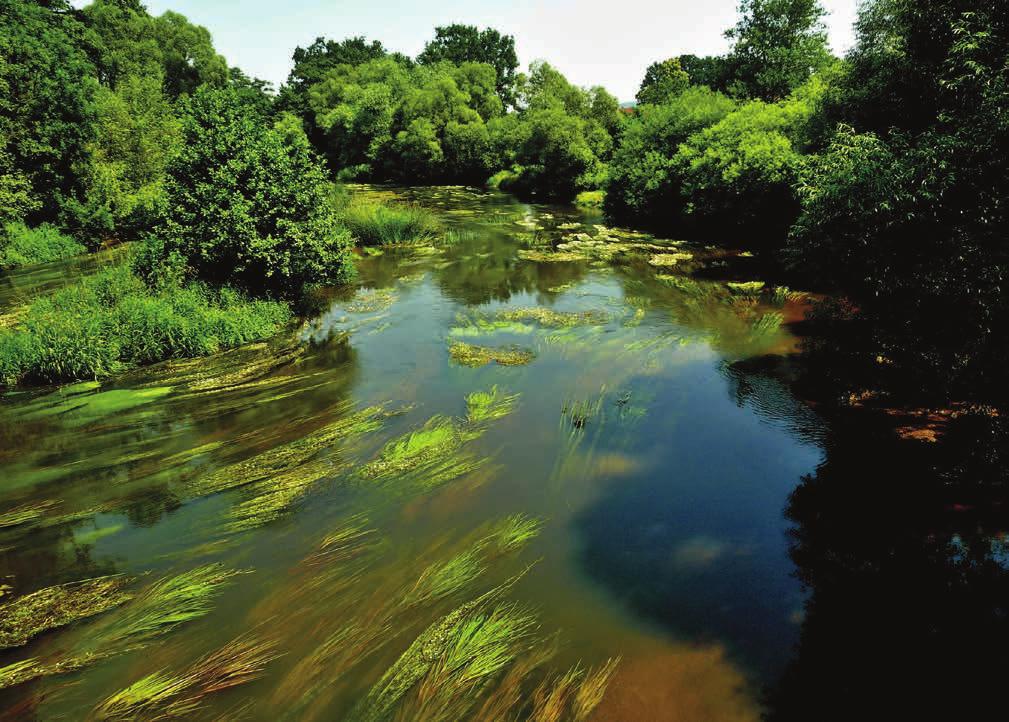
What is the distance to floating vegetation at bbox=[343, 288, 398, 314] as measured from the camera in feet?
46.9

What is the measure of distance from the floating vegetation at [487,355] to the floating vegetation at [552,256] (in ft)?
29.8

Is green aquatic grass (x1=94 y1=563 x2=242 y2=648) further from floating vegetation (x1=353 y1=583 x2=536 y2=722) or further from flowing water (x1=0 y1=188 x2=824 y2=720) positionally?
floating vegetation (x1=353 y1=583 x2=536 y2=722)

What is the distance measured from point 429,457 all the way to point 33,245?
2030cm

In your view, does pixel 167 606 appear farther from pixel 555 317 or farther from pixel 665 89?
pixel 665 89

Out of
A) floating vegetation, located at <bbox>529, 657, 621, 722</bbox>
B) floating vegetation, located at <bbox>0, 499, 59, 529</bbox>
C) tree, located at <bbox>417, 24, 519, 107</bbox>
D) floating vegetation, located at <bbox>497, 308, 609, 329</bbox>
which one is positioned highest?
tree, located at <bbox>417, 24, 519, 107</bbox>

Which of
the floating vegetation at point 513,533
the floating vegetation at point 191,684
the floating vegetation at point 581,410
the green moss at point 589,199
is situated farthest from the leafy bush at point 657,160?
the floating vegetation at point 191,684

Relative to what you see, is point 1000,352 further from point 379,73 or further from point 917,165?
point 379,73

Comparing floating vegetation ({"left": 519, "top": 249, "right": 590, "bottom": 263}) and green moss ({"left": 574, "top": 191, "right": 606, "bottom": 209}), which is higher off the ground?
green moss ({"left": 574, "top": 191, "right": 606, "bottom": 209})

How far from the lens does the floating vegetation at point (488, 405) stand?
8.36 metres

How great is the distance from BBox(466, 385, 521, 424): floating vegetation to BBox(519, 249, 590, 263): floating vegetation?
11.4m

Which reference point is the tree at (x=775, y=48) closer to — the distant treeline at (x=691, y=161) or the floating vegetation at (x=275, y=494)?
the distant treeline at (x=691, y=161)

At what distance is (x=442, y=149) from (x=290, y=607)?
45087 mm

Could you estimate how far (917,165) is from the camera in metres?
6.61

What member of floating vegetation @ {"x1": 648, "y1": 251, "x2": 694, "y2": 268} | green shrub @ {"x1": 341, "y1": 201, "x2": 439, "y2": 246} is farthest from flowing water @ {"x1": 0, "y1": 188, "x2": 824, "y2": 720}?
green shrub @ {"x1": 341, "y1": 201, "x2": 439, "y2": 246}
